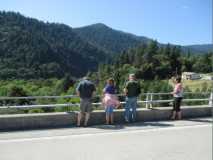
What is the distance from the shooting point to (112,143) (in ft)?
28.8

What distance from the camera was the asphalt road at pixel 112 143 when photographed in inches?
297

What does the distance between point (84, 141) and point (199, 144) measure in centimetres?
275

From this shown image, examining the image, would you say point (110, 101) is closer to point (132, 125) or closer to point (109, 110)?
point (109, 110)

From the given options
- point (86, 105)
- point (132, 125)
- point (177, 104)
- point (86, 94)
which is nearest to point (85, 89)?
point (86, 94)

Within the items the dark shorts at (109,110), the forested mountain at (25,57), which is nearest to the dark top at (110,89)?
the dark shorts at (109,110)

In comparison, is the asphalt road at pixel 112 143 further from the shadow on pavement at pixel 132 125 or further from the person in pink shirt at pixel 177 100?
the person in pink shirt at pixel 177 100

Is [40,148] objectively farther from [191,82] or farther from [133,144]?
[191,82]

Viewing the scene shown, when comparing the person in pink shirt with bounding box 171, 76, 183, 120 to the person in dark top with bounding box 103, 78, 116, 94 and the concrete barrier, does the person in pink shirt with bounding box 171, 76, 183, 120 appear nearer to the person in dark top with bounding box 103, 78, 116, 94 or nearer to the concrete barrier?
the concrete barrier

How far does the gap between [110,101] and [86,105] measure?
33.2 inches

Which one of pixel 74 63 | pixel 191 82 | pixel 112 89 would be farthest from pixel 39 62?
pixel 112 89

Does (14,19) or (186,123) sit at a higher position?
(14,19)

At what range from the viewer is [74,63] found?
193125mm

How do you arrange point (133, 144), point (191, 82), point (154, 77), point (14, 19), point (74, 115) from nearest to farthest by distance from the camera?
point (133, 144)
point (74, 115)
point (191, 82)
point (154, 77)
point (14, 19)

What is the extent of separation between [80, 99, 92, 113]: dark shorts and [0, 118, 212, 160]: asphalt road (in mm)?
594
